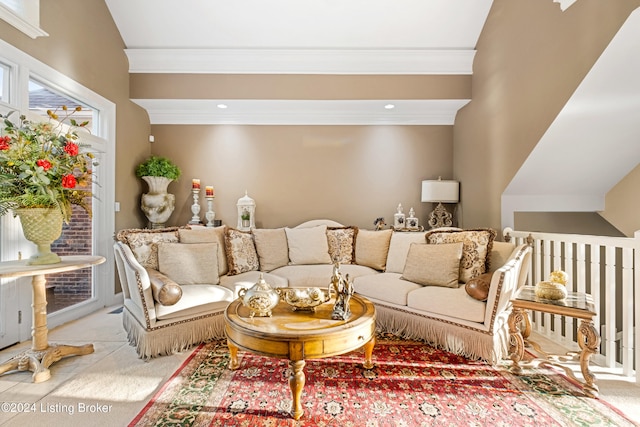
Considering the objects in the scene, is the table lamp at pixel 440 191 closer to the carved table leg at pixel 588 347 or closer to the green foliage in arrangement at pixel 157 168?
the carved table leg at pixel 588 347

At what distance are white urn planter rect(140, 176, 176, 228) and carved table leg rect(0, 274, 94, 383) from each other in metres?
1.91

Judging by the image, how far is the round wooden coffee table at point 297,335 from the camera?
1639 mm

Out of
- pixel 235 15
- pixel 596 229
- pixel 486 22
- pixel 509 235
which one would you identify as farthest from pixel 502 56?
pixel 235 15

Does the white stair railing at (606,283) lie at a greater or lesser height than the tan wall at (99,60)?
lesser

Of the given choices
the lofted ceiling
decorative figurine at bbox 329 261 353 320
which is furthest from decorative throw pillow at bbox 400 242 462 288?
the lofted ceiling

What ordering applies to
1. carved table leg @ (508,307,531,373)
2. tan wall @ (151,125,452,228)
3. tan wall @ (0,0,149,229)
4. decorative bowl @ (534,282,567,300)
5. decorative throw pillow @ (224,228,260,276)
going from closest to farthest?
1. decorative bowl @ (534,282,567,300)
2. carved table leg @ (508,307,531,373)
3. tan wall @ (0,0,149,229)
4. decorative throw pillow @ (224,228,260,276)
5. tan wall @ (151,125,452,228)

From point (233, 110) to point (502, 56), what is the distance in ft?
11.0

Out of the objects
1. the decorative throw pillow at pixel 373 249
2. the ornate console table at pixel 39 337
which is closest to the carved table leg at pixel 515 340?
the decorative throw pillow at pixel 373 249

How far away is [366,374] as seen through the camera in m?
2.15

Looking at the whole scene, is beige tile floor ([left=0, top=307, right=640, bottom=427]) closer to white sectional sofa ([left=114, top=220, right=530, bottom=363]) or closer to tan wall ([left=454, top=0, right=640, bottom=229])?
white sectional sofa ([left=114, top=220, right=530, bottom=363])

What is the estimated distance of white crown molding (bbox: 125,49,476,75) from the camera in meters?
3.94

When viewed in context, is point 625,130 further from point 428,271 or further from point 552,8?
point 428,271

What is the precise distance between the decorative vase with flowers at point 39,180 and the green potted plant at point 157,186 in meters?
1.76

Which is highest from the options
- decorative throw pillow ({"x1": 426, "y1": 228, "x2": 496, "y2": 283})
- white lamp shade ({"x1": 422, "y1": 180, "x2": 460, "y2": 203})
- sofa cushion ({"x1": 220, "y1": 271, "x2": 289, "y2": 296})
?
white lamp shade ({"x1": 422, "y1": 180, "x2": 460, "y2": 203})
